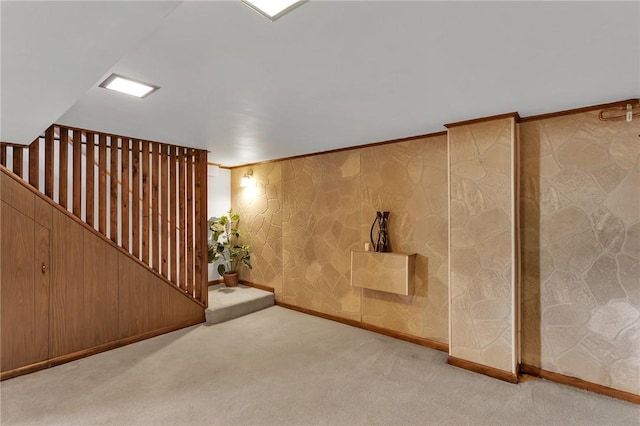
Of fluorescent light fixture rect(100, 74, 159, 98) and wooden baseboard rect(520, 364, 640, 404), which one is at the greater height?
fluorescent light fixture rect(100, 74, 159, 98)

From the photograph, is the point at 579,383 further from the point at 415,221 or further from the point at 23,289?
the point at 23,289

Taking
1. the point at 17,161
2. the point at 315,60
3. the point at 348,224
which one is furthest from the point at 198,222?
the point at 315,60

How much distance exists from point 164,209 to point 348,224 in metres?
2.41

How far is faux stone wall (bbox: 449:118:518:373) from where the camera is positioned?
285 centimetres

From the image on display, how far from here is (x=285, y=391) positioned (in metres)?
2.67

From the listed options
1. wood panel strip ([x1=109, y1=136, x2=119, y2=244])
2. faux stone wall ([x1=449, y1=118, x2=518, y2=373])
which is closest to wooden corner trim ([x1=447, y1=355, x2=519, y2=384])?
faux stone wall ([x1=449, y1=118, x2=518, y2=373])

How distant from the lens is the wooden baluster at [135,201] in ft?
12.4

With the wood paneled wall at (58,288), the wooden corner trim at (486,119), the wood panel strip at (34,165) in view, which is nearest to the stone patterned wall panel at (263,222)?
the wood paneled wall at (58,288)

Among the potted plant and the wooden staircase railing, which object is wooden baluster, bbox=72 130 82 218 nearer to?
the wooden staircase railing

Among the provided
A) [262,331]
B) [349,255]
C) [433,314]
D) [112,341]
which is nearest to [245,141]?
[349,255]

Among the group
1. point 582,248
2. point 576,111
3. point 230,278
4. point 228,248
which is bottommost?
point 230,278

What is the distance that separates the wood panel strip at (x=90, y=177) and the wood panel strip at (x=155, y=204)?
63cm

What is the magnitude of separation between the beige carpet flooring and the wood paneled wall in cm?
19

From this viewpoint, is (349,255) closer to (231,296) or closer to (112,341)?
(231,296)
